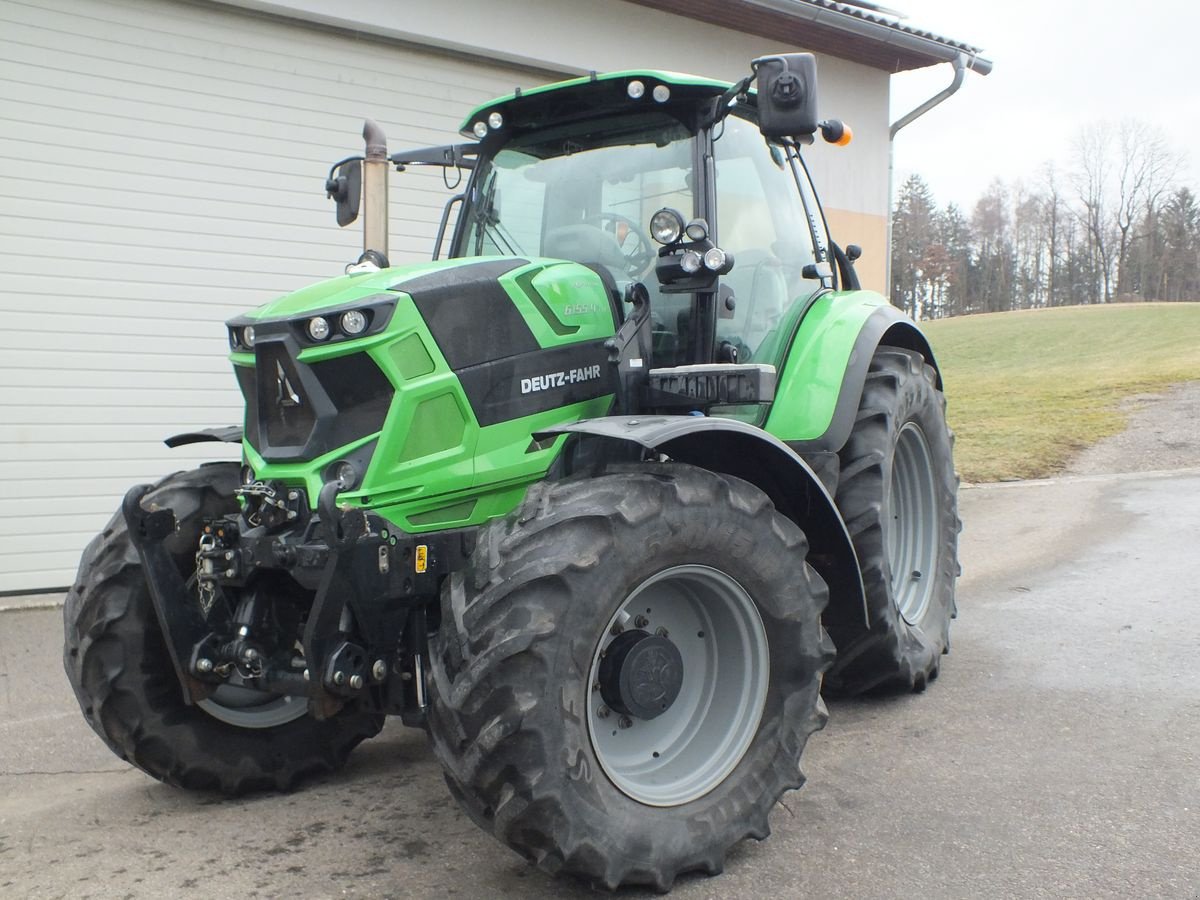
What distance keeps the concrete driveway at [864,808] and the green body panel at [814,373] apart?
1.21 meters

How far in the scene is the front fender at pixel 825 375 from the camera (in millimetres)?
4281

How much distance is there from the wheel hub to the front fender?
1256mm

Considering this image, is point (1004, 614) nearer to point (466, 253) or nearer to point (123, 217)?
point (466, 253)

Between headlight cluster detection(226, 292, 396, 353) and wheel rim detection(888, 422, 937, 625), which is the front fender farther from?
headlight cluster detection(226, 292, 396, 353)

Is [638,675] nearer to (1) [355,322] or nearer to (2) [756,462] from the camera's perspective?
(2) [756,462]

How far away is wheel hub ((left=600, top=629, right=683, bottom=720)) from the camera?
3.25m

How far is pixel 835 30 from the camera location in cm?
1047

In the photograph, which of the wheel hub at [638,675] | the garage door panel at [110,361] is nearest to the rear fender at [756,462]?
the wheel hub at [638,675]

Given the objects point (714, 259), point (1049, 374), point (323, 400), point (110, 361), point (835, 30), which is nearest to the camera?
point (323, 400)

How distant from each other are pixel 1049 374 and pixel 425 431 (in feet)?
80.1

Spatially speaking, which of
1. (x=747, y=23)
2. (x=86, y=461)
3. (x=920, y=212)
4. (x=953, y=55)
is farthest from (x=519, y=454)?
(x=920, y=212)

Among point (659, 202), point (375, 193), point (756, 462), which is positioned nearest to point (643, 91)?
point (659, 202)

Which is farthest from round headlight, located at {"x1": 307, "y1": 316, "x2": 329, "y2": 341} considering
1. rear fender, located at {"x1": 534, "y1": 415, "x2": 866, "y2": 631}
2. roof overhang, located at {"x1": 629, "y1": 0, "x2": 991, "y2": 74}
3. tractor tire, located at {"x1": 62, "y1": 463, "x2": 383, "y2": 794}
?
roof overhang, located at {"x1": 629, "y1": 0, "x2": 991, "y2": 74}

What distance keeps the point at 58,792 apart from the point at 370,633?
177cm
